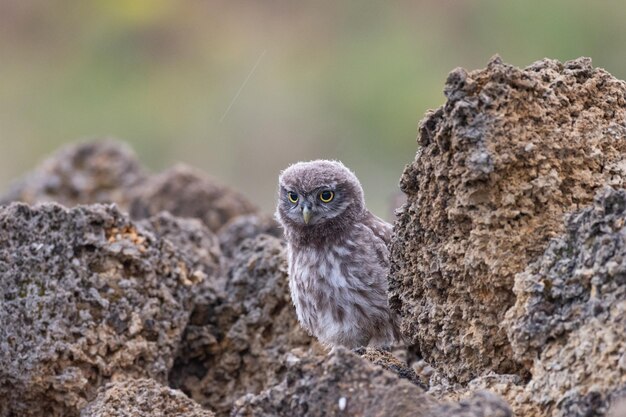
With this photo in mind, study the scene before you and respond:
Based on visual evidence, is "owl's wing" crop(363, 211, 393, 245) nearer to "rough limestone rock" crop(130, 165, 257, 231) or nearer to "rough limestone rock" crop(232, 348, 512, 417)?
"rough limestone rock" crop(130, 165, 257, 231)

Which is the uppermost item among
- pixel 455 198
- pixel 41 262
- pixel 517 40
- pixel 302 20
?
pixel 302 20

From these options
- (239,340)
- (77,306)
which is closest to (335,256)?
(239,340)

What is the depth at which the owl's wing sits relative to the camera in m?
5.82

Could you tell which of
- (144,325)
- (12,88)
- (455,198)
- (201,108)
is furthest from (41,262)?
(12,88)

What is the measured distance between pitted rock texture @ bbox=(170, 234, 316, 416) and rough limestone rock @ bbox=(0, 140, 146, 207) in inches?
136

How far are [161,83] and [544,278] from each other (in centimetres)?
2309

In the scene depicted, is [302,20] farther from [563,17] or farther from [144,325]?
[144,325]

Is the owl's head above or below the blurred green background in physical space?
below

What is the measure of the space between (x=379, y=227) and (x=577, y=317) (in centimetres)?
263

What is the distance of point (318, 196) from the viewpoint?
5910 millimetres

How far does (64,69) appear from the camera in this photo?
2667 cm

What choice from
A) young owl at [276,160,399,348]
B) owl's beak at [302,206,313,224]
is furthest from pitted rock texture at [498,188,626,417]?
owl's beak at [302,206,313,224]

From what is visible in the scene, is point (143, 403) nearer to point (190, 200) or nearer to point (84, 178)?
point (190, 200)

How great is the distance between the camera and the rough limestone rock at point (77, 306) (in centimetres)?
461
